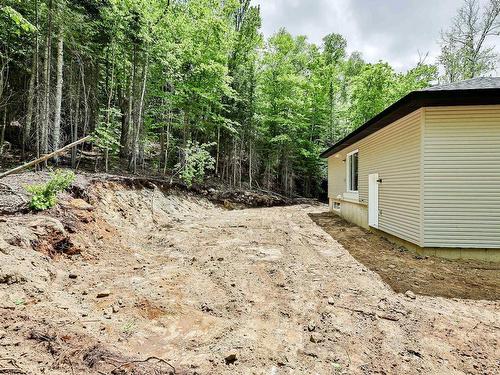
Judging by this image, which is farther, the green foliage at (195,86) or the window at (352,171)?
the window at (352,171)

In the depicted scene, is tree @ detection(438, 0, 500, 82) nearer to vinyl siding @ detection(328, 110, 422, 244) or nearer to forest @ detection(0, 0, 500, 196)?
forest @ detection(0, 0, 500, 196)

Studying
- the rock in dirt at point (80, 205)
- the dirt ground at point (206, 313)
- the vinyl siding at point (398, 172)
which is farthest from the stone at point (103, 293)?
the vinyl siding at point (398, 172)

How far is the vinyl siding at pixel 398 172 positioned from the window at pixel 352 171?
1608mm

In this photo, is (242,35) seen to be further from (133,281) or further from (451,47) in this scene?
(133,281)

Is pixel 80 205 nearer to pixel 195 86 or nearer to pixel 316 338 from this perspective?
pixel 316 338

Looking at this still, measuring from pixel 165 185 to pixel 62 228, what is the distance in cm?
587

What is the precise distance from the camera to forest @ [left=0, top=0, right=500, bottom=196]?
887 cm

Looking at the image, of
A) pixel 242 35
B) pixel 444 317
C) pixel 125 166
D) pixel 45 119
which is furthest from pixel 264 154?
pixel 444 317

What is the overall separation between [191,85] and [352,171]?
8.27 m

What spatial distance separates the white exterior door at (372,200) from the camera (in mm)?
8251

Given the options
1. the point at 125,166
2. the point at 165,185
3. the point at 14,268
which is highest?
the point at 125,166

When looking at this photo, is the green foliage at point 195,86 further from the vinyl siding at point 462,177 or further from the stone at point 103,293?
the vinyl siding at point 462,177

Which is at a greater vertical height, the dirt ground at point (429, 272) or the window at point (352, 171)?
the window at point (352, 171)

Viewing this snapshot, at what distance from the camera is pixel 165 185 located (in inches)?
399
